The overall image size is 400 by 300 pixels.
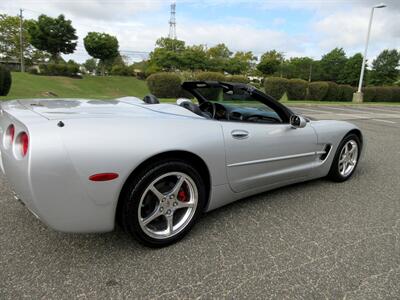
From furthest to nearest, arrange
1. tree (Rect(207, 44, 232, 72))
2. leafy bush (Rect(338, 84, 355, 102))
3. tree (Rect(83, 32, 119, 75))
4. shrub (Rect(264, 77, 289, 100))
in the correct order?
tree (Rect(207, 44, 232, 72)), tree (Rect(83, 32, 119, 75)), leafy bush (Rect(338, 84, 355, 102)), shrub (Rect(264, 77, 289, 100))

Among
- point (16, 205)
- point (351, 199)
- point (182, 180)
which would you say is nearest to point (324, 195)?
point (351, 199)

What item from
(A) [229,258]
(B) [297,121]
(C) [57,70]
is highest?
(C) [57,70]

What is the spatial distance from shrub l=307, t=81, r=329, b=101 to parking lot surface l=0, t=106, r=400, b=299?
19.4 meters

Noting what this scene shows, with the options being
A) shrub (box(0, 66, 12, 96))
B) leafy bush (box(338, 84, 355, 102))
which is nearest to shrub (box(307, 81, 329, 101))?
leafy bush (box(338, 84, 355, 102))

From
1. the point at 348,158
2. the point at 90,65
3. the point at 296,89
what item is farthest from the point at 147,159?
the point at 90,65

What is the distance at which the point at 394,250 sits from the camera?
2229 millimetres

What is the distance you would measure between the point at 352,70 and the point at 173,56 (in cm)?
3949

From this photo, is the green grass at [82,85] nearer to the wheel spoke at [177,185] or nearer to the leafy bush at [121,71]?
the leafy bush at [121,71]

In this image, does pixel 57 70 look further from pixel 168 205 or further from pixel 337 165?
pixel 168 205

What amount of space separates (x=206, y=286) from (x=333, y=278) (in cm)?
85

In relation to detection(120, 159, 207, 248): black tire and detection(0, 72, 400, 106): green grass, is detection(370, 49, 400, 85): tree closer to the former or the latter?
detection(0, 72, 400, 106): green grass

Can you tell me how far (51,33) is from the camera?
36031 millimetres

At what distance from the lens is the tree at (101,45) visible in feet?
132

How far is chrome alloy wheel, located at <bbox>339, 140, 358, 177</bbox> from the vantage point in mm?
3592
